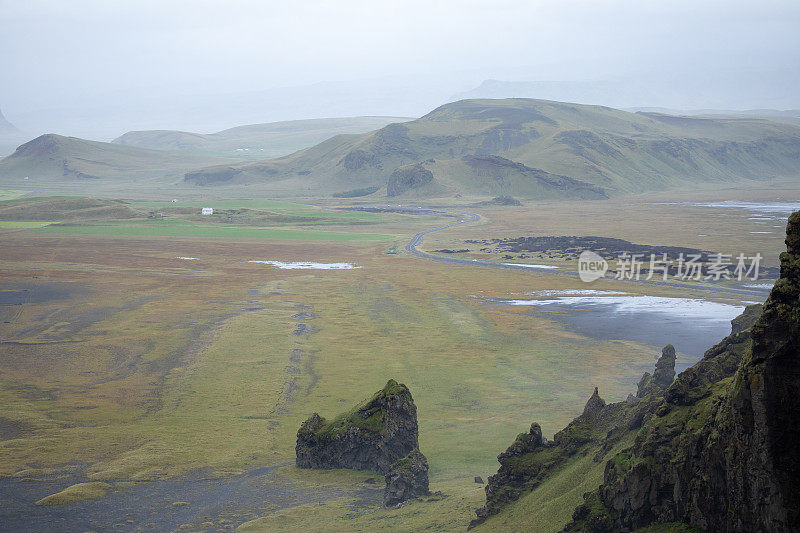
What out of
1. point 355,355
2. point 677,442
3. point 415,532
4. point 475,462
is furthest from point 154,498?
point 355,355

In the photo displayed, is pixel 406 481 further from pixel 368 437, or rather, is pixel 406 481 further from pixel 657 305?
pixel 657 305

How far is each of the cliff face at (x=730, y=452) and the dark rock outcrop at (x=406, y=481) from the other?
8.97m

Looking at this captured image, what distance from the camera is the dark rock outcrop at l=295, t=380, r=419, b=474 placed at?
27781 millimetres

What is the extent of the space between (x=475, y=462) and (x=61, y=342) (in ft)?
112

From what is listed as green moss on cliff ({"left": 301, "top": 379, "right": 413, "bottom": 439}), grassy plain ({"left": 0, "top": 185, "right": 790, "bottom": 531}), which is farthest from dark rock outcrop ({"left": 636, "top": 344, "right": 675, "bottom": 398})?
green moss on cliff ({"left": 301, "top": 379, "right": 413, "bottom": 439})

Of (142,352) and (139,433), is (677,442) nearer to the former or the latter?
(139,433)

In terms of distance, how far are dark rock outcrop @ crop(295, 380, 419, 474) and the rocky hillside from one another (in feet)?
24.0

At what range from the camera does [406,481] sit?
24109 mm

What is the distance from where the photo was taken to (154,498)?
82.5 ft

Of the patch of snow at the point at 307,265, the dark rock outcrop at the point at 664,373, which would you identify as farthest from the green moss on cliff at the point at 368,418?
the patch of snow at the point at 307,265

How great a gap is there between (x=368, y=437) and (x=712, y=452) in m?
16.9

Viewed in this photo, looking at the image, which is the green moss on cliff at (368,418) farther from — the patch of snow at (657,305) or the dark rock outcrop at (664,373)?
the patch of snow at (657,305)

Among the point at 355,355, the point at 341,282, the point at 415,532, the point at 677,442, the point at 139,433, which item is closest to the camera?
the point at 677,442

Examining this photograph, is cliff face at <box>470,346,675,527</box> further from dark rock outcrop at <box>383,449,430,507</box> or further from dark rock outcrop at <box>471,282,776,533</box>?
dark rock outcrop at <box>383,449,430,507</box>
